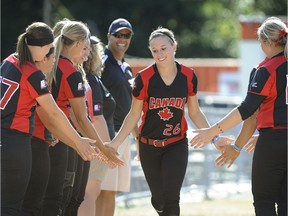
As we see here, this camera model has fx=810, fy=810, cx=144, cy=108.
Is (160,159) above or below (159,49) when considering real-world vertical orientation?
below

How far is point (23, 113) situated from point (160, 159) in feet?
6.30

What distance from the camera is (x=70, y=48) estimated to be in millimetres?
7852

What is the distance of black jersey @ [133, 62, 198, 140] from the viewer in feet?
26.4

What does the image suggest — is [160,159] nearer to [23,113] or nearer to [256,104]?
[256,104]

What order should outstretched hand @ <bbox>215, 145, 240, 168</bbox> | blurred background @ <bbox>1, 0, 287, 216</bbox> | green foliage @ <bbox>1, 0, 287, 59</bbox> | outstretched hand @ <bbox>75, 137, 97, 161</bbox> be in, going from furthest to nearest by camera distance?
1. green foliage @ <bbox>1, 0, 287, 59</bbox>
2. blurred background @ <bbox>1, 0, 287, 216</bbox>
3. outstretched hand @ <bbox>215, 145, 240, 168</bbox>
4. outstretched hand @ <bbox>75, 137, 97, 161</bbox>

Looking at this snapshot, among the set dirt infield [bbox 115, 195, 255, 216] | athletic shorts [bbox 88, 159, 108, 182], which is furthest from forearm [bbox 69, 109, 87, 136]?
dirt infield [bbox 115, 195, 255, 216]

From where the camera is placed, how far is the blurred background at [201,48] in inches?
532

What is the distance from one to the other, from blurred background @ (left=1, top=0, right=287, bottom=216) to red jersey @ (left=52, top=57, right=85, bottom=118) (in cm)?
397

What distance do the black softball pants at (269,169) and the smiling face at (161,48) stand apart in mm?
1450

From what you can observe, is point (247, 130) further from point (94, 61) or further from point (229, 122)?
point (94, 61)

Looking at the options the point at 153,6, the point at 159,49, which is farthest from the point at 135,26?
the point at 159,49

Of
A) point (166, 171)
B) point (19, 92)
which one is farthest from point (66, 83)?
point (166, 171)

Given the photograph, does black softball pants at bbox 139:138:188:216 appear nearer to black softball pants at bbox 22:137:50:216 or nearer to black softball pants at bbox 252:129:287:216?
black softball pants at bbox 252:129:287:216

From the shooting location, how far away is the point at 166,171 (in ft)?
26.0
